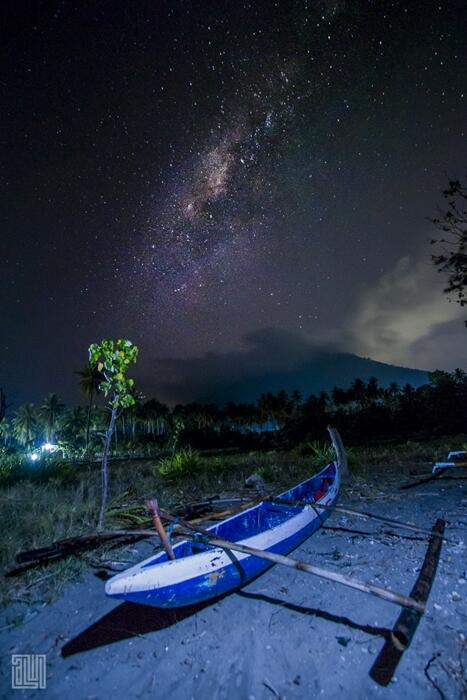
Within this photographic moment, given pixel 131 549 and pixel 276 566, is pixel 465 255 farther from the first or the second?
pixel 131 549

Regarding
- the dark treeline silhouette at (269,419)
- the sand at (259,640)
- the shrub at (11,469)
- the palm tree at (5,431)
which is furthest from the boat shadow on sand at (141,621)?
the palm tree at (5,431)

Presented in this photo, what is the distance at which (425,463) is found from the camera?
59.8ft

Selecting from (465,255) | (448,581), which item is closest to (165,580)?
(448,581)

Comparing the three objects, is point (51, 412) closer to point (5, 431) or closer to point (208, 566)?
point (5, 431)

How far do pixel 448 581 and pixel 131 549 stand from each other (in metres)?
6.52

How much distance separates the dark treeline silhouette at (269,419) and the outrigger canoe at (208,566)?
9662 millimetres

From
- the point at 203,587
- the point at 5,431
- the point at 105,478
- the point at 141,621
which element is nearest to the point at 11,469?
the point at 105,478

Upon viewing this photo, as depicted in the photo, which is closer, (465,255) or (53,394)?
(465,255)

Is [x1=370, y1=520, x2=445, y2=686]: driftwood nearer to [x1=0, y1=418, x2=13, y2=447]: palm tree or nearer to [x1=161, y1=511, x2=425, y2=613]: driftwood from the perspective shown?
[x1=161, y1=511, x2=425, y2=613]: driftwood

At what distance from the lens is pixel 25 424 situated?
82688 millimetres

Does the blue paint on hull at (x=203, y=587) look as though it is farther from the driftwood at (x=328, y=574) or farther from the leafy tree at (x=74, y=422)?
the leafy tree at (x=74, y=422)
